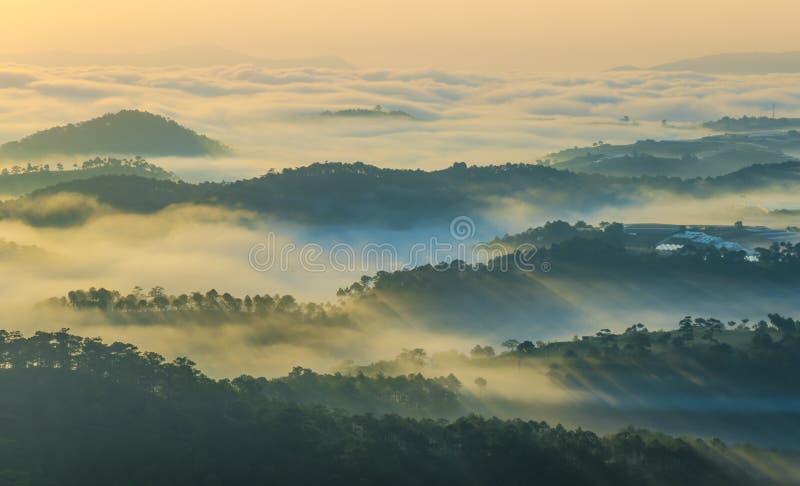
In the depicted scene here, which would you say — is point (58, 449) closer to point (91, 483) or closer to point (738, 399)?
point (91, 483)

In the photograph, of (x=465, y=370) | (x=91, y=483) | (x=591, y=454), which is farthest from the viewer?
Result: (x=465, y=370)

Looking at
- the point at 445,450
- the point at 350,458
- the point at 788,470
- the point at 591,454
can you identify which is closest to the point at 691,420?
the point at 788,470

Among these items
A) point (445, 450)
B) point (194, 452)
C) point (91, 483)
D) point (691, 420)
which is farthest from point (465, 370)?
point (91, 483)

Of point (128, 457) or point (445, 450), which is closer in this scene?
point (128, 457)

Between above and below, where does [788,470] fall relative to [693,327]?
below

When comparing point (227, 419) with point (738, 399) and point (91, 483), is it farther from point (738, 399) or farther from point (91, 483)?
point (738, 399)

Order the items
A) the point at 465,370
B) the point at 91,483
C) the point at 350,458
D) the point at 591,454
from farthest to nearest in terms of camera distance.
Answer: the point at 465,370
the point at 591,454
the point at 350,458
the point at 91,483
